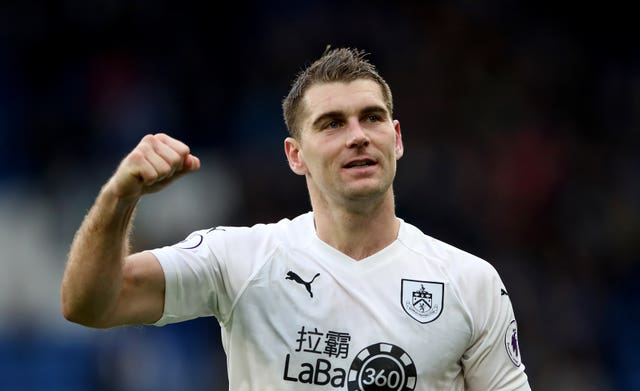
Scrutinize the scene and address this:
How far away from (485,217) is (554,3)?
3.68 m

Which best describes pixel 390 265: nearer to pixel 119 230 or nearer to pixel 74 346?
pixel 119 230

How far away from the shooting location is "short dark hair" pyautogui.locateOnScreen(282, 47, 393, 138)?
491cm

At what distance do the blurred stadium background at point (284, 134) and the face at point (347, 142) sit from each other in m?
6.44

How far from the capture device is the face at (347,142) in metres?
4.68

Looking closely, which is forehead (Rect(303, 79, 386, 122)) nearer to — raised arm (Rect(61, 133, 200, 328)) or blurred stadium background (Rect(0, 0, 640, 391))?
raised arm (Rect(61, 133, 200, 328))

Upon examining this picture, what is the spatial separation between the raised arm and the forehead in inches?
36.1

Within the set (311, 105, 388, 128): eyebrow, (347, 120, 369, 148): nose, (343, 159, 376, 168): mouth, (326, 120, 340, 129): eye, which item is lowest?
(343, 159, 376, 168): mouth

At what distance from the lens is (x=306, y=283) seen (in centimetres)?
468

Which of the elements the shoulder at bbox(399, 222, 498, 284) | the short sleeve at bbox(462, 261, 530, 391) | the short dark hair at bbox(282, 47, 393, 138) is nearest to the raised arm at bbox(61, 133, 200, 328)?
the short dark hair at bbox(282, 47, 393, 138)

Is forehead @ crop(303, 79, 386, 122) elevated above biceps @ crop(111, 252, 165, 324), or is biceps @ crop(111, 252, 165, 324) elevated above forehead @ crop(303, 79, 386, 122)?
forehead @ crop(303, 79, 386, 122)

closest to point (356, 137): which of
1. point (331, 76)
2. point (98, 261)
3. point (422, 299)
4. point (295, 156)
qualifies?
point (331, 76)

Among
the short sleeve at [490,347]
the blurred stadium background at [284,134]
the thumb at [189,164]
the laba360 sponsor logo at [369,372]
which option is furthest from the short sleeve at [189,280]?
the blurred stadium background at [284,134]

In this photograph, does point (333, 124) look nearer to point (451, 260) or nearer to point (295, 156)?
point (295, 156)

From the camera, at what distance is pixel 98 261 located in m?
4.12
